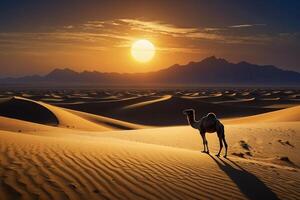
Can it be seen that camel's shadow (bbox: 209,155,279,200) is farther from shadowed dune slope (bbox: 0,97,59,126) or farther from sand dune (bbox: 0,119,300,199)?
shadowed dune slope (bbox: 0,97,59,126)

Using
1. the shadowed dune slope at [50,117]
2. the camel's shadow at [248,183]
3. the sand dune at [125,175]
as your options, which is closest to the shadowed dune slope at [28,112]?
the shadowed dune slope at [50,117]

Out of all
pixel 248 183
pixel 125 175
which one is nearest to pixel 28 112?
pixel 125 175

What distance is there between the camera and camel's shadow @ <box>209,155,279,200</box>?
712cm

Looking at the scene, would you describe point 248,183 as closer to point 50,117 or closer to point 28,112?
point 50,117

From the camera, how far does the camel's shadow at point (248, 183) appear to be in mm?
7125

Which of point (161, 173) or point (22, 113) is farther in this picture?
point (22, 113)

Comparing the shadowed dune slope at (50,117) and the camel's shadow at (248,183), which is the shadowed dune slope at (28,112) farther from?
the camel's shadow at (248,183)

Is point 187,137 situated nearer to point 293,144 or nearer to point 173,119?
point 293,144

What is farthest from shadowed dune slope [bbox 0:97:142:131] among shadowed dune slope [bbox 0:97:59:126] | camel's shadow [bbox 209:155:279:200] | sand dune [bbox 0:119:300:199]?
camel's shadow [bbox 209:155:279:200]

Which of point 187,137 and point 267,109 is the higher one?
point 267,109

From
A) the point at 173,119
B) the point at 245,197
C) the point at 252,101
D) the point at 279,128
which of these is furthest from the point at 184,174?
the point at 252,101

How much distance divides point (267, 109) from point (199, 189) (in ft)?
163

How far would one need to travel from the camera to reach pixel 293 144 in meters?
15.6

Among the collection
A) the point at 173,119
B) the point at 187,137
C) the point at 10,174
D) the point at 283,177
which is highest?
the point at 173,119
